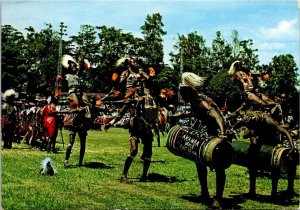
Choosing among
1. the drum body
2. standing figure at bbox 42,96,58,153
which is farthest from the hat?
the drum body

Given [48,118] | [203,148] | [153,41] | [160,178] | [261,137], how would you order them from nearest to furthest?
[203,148], [261,137], [160,178], [153,41], [48,118]

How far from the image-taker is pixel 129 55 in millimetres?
12430

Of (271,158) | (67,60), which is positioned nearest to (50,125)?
(67,60)

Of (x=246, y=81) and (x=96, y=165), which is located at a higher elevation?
(x=246, y=81)

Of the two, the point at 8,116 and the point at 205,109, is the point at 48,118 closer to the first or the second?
the point at 8,116

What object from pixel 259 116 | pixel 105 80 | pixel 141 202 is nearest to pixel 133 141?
pixel 141 202

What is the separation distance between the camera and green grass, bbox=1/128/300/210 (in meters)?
8.58

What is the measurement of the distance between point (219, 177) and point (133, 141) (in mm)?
2560

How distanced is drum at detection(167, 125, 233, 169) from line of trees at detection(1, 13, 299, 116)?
67.6 inches

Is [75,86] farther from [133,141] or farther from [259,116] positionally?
[259,116]

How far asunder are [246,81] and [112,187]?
120 inches

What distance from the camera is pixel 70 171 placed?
1179cm

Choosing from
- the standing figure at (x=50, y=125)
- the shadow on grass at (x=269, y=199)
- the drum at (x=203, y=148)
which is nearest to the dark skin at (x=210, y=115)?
the drum at (x=203, y=148)

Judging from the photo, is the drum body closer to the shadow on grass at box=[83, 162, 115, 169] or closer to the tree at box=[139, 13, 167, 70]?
the tree at box=[139, 13, 167, 70]
